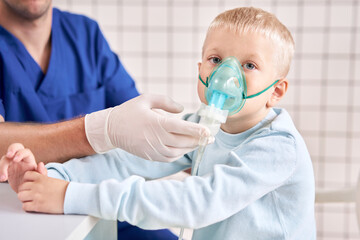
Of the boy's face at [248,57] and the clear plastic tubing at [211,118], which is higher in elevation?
the boy's face at [248,57]

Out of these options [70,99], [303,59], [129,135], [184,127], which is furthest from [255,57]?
[303,59]

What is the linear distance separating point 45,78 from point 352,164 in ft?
5.56

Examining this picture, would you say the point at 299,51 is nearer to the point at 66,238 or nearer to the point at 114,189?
the point at 114,189

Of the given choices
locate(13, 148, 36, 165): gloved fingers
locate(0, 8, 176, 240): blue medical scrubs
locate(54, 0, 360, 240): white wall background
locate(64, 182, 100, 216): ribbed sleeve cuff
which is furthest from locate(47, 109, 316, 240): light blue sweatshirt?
locate(54, 0, 360, 240): white wall background

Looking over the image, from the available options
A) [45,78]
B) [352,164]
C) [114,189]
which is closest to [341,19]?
[352,164]

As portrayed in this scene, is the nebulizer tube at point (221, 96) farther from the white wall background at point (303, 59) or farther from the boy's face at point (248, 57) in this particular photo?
the white wall background at point (303, 59)

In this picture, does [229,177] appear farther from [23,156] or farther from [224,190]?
[23,156]

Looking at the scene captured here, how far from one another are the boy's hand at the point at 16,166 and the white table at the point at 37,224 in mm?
45

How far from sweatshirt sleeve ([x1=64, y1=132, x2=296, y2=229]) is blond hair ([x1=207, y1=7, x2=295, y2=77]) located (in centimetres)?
26

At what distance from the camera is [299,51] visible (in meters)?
2.29

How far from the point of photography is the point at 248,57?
3.26 ft

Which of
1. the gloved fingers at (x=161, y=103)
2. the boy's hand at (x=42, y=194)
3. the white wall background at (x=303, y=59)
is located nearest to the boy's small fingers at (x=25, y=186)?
the boy's hand at (x=42, y=194)

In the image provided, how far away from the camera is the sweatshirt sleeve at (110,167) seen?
3.42 ft

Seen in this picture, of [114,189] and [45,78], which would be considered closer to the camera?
[114,189]
